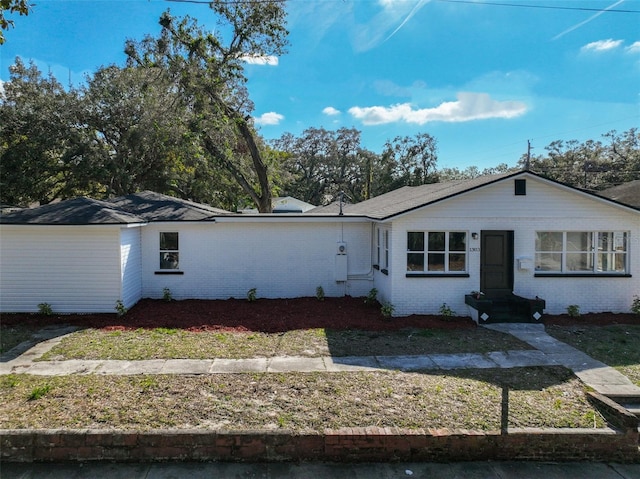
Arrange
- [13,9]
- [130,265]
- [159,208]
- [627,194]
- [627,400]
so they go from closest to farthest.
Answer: [627,400] → [13,9] → [130,265] → [159,208] → [627,194]

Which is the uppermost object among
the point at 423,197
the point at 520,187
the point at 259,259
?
the point at 520,187

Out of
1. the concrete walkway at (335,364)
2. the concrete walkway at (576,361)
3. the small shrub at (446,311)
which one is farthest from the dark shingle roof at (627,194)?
the concrete walkway at (335,364)

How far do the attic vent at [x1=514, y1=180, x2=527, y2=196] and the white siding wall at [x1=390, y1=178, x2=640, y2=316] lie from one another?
0.11 m

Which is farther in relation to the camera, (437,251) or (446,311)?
(437,251)

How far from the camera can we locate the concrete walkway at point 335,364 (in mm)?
6383

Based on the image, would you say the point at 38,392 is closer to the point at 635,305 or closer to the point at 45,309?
the point at 45,309

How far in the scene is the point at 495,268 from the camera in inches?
417

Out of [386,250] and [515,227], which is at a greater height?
[515,227]

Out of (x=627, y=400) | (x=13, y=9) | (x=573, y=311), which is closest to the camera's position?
(x=627, y=400)

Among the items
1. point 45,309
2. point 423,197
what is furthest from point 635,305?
point 45,309

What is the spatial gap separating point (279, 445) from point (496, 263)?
27.6 ft

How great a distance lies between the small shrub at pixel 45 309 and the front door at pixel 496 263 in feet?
38.9

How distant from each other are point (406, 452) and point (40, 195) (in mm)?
24068

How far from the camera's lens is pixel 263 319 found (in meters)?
10.1
